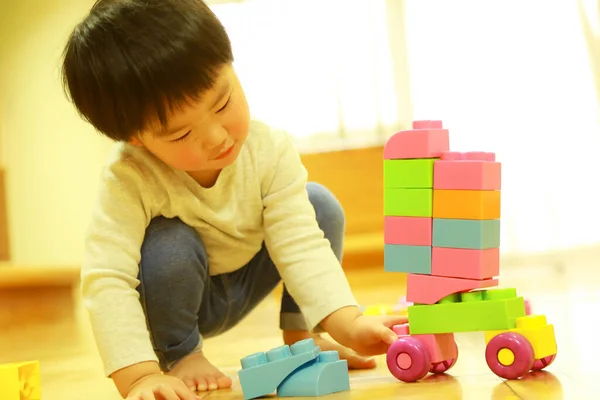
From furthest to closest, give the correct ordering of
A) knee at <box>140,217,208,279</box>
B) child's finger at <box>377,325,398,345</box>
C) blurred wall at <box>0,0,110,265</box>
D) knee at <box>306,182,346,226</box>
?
1. blurred wall at <box>0,0,110,265</box>
2. knee at <box>306,182,346,226</box>
3. knee at <box>140,217,208,279</box>
4. child's finger at <box>377,325,398,345</box>

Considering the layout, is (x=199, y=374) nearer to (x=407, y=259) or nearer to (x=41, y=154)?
(x=407, y=259)

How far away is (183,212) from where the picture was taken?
41.1 inches

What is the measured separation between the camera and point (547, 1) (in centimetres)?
276

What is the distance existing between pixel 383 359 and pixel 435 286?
29cm

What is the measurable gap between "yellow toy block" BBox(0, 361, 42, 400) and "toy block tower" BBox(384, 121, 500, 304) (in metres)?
0.41

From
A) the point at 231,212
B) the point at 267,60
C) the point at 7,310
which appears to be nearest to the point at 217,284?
the point at 231,212

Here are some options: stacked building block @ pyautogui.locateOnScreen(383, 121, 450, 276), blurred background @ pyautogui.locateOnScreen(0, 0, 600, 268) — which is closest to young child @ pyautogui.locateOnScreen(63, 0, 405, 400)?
stacked building block @ pyautogui.locateOnScreen(383, 121, 450, 276)

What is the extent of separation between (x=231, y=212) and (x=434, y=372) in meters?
0.35

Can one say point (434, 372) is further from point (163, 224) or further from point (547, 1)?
point (547, 1)

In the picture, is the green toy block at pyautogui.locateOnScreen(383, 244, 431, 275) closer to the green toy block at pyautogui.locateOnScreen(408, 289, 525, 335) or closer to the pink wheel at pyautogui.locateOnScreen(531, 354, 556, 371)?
the green toy block at pyautogui.locateOnScreen(408, 289, 525, 335)

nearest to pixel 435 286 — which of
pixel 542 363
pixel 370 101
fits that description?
pixel 542 363

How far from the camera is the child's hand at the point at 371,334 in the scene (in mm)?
925

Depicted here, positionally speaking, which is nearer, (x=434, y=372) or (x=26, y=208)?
(x=434, y=372)

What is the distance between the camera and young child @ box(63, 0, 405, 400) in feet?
2.92
